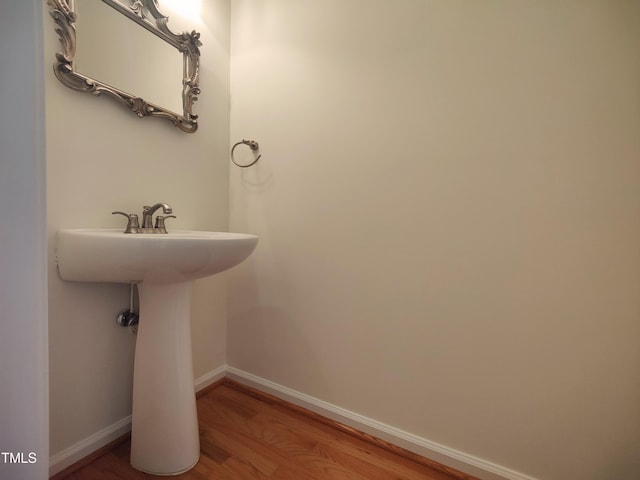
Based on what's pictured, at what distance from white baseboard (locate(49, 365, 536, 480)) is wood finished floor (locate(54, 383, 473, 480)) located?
4 centimetres

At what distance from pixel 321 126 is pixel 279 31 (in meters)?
0.51

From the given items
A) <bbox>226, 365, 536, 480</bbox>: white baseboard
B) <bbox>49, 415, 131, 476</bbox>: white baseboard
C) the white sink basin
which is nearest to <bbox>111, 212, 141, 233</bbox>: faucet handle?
the white sink basin

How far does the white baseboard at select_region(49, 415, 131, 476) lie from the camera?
2.93 feet

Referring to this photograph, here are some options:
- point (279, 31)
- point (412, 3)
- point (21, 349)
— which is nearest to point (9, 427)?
point (21, 349)

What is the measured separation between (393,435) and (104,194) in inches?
53.8

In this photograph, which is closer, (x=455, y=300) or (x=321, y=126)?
(x=455, y=300)

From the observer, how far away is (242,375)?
1424 mm

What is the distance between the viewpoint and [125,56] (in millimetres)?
1019

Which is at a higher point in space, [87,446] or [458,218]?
[458,218]

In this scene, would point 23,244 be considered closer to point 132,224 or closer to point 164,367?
point 132,224

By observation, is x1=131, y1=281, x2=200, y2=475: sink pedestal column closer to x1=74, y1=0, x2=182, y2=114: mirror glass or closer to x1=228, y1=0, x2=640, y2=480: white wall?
x1=228, y1=0, x2=640, y2=480: white wall

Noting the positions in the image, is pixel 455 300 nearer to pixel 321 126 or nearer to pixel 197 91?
pixel 321 126

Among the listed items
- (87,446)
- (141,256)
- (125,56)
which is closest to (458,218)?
(141,256)

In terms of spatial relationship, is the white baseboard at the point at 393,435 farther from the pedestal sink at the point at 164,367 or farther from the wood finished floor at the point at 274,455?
the pedestal sink at the point at 164,367
